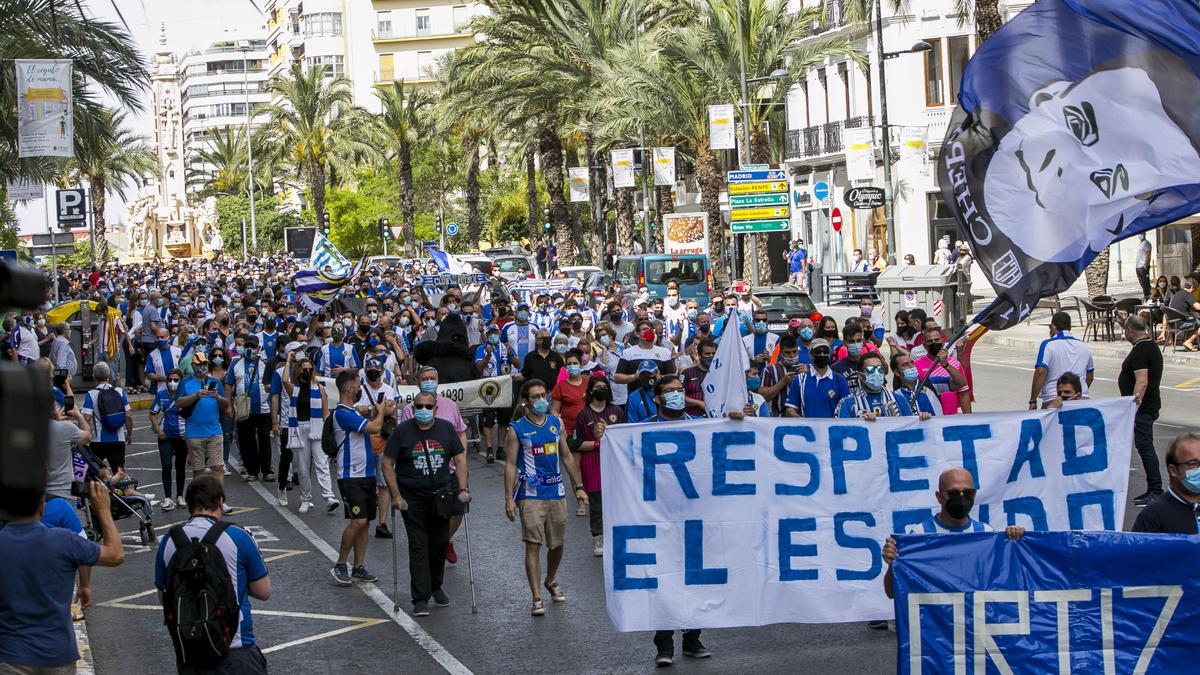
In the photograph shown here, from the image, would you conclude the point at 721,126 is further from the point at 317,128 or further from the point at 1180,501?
the point at 317,128

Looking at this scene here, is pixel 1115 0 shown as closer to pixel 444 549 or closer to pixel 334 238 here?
pixel 444 549

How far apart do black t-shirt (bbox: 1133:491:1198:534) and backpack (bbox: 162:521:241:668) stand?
4.24m

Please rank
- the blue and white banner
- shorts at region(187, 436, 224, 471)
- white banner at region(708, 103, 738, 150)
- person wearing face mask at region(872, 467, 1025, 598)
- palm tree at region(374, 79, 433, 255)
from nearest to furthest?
the blue and white banner < person wearing face mask at region(872, 467, 1025, 598) < shorts at region(187, 436, 224, 471) < white banner at region(708, 103, 738, 150) < palm tree at region(374, 79, 433, 255)

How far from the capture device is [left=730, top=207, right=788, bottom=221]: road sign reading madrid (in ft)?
113

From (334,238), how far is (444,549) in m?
73.5

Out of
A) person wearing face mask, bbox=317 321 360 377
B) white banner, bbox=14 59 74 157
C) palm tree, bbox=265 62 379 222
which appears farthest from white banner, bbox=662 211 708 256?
palm tree, bbox=265 62 379 222

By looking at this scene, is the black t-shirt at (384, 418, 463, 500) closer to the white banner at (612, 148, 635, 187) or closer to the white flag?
the white flag

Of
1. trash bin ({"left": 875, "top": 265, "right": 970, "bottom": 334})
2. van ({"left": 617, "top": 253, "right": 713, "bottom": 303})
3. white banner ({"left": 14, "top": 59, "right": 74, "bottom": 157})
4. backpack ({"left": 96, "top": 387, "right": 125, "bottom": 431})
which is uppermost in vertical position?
white banner ({"left": 14, "top": 59, "right": 74, "bottom": 157})

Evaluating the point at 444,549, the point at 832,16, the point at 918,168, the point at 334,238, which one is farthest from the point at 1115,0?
the point at 334,238

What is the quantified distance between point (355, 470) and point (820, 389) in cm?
392

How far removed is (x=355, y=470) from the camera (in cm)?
1215

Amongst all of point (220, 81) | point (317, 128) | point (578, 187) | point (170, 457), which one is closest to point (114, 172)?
point (317, 128)

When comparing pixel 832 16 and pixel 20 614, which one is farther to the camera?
pixel 832 16

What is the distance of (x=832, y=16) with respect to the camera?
2096 inches
